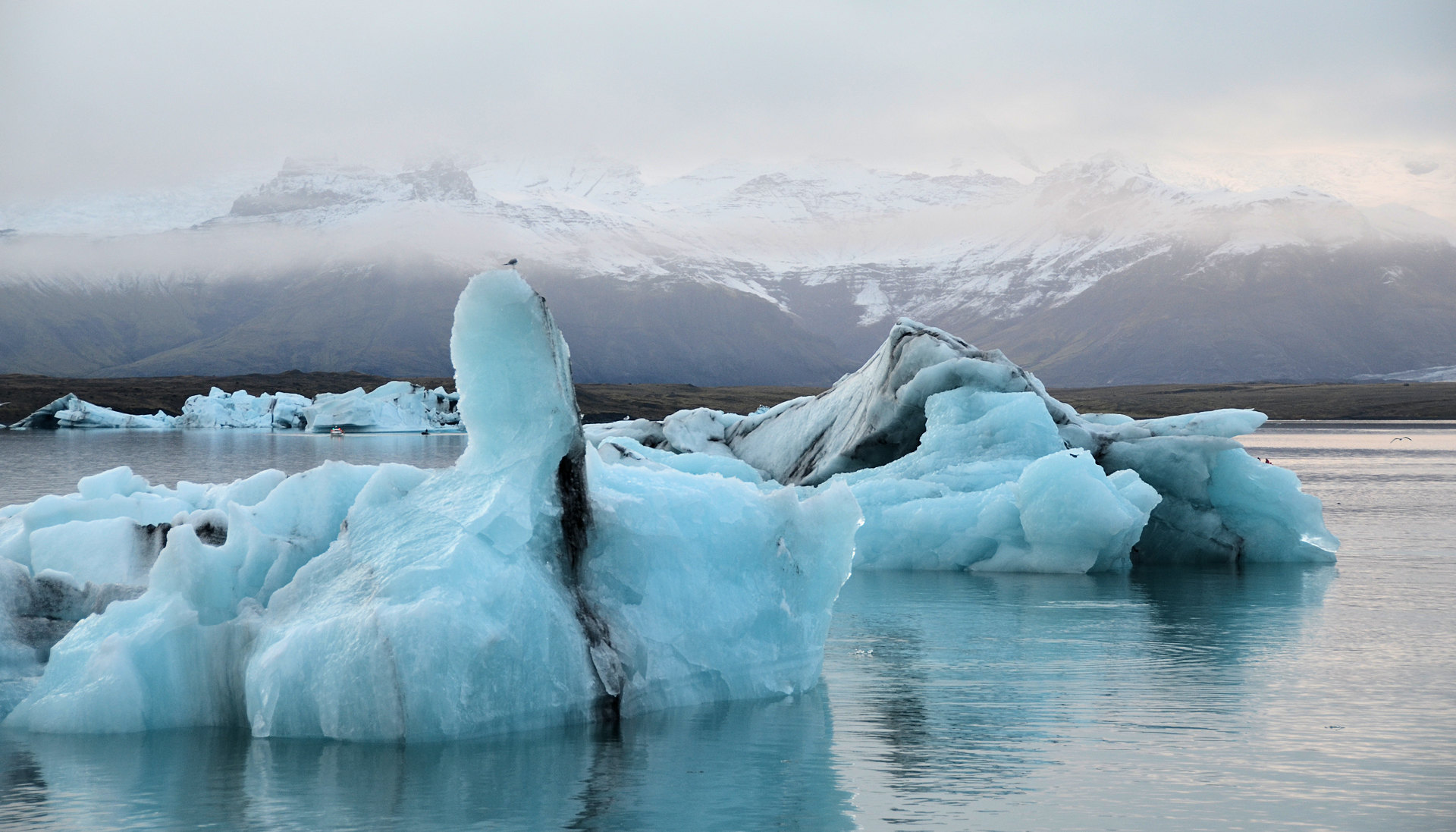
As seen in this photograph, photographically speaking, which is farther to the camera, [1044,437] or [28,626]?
[1044,437]

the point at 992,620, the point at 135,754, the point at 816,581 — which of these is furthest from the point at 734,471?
the point at 135,754

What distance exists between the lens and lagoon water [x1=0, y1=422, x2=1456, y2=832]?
738 cm

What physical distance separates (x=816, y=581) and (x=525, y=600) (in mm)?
2944

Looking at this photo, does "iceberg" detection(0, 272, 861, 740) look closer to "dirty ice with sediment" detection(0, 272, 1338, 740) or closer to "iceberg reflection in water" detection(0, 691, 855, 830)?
"dirty ice with sediment" detection(0, 272, 1338, 740)

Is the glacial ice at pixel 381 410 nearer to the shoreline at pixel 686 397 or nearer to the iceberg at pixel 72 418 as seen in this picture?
the iceberg at pixel 72 418

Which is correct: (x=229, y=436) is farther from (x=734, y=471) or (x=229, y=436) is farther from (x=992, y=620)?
(x=992, y=620)

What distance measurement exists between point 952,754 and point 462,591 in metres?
3.53

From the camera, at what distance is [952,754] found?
8750 mm

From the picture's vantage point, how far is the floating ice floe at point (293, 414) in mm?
73500

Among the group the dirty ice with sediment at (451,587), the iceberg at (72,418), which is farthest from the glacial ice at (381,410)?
the dirty ice with sediment at (451,587)

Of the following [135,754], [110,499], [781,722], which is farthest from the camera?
[110,499]

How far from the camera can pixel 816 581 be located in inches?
432

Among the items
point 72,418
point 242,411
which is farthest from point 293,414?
point 72,418

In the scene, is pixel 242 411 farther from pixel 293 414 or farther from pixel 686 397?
pixel 686 397
